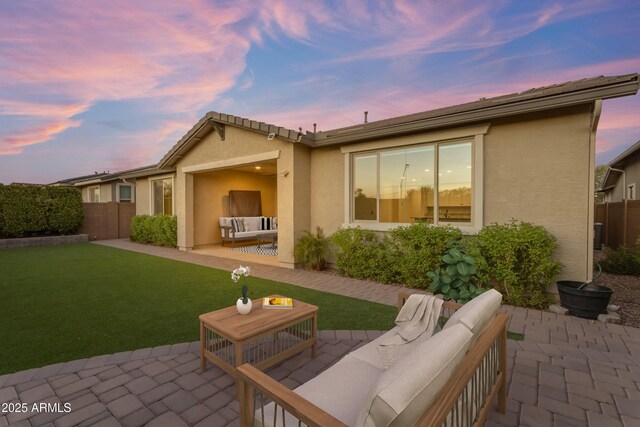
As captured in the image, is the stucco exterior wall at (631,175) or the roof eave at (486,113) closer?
the roof eave at (486,113)

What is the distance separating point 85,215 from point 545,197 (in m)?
17.3

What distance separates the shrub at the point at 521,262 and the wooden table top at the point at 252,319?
138 inches

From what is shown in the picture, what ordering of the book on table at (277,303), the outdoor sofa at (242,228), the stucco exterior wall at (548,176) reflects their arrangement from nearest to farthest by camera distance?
A: the book on table at (277,303)
the stucco exterior wall at (548,176)
the outdoor sofa at (242,228)

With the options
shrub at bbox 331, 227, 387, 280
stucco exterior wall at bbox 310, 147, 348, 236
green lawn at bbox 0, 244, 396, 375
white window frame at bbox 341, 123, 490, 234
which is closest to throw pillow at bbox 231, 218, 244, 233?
green lawn at bbox 0, 244, 396, 375

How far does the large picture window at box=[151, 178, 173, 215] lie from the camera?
12609 mm

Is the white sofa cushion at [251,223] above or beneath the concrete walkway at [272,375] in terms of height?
above

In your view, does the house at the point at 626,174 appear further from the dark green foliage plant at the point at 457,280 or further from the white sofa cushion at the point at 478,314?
the white sofa cushion at the point at 478,314

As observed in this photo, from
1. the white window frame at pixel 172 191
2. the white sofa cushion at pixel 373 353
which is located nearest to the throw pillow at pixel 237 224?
the white window frame at pixel 172 191

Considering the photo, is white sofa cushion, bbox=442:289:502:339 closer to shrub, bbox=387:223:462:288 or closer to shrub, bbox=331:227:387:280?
shrub, bbox=387:223:462:288

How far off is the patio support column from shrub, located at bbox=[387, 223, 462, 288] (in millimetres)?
7961

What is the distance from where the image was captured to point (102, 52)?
8.43m

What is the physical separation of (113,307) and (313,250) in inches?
163

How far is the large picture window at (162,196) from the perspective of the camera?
12.6m

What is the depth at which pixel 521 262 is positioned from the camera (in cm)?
484
